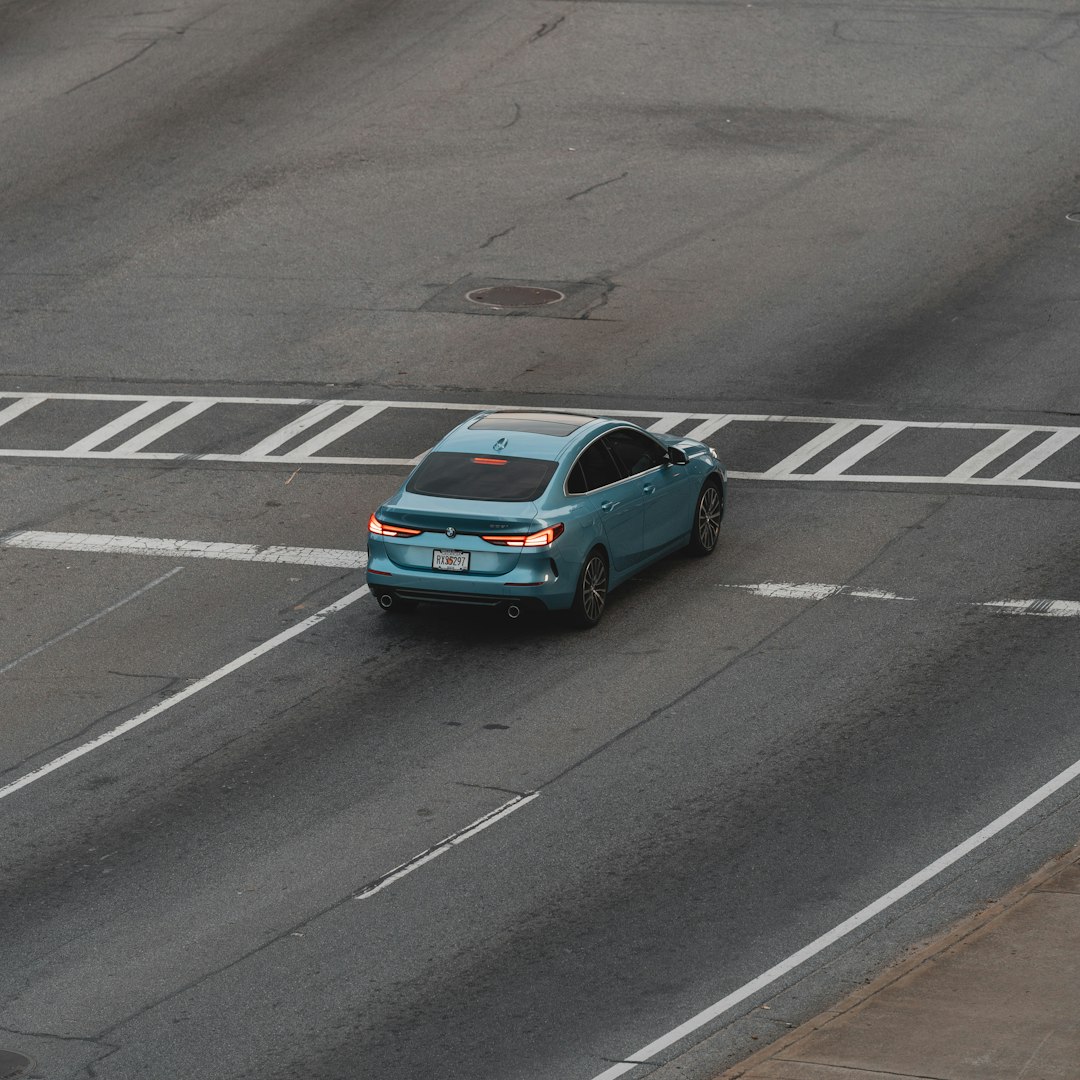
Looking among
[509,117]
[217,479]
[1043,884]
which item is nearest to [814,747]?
[1043,884]

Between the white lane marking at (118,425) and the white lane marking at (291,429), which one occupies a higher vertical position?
the white lane marking at (118,425)

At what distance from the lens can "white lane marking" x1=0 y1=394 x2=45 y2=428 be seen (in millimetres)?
23938

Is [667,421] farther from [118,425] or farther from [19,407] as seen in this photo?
[19,407]

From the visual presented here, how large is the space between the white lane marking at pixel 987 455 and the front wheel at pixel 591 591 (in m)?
5.30

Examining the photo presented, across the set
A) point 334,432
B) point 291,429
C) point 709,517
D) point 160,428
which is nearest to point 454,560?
point 709,517

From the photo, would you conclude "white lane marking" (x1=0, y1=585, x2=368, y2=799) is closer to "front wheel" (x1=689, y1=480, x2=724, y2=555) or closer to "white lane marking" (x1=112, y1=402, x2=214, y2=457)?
"front wheel" (x1=689, y1=480, x2=724, y2=555)

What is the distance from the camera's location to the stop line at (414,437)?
21906mm

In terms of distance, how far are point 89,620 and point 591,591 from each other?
4395mm

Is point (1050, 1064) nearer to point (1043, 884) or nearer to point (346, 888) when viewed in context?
point (1043, 884)

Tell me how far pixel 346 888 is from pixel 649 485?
21.4 ft

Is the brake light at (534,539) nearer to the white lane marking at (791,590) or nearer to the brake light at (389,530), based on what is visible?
the brake light at (389,530)

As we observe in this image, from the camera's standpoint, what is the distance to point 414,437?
75.5 feet

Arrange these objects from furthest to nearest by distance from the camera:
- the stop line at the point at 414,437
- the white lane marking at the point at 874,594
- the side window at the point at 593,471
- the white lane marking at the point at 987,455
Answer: the stop line at the point at 414,437, the white lane marking at the point at 987,455, the white lane marking at the point at 874,594, the side window at the point at 593,471

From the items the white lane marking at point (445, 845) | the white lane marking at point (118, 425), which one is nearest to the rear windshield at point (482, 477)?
the white lane marking at point (445, 845)
